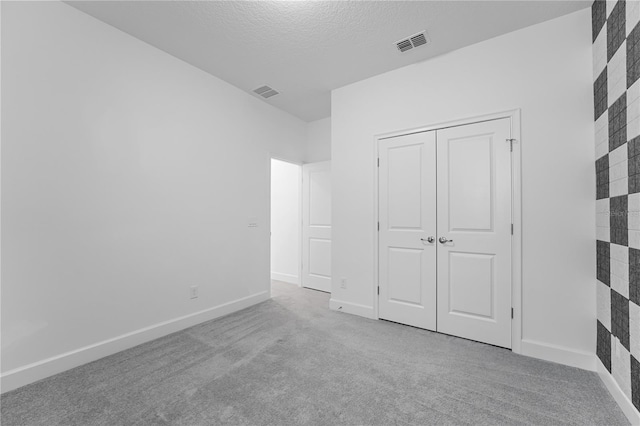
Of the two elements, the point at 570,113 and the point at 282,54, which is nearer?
the point at 570,113

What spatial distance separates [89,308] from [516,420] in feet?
10.6

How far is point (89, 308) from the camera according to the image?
2281 millimetres

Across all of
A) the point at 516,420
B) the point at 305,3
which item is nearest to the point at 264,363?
the point at 516,420

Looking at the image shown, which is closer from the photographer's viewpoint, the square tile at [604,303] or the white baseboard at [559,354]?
the square tile at [604,303]

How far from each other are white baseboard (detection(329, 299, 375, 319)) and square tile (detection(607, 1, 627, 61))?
3.00 metres

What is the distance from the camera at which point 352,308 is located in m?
3.39

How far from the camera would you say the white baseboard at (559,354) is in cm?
211

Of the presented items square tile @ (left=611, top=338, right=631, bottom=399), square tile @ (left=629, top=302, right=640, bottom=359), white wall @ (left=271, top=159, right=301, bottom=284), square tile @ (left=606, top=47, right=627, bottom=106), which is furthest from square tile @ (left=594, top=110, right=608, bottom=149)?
white wall @ (left=271, top=159, right=301, bottom=284)

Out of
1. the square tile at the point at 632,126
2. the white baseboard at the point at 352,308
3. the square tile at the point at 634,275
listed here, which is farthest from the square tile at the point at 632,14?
the white baseboard at the point at 352,308

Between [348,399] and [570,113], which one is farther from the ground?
[570,113]

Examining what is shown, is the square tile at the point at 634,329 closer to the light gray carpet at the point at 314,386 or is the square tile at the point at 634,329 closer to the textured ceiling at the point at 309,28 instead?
the light gray carpet at the point at 314,386

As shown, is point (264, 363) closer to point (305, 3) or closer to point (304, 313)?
point (304, 313)

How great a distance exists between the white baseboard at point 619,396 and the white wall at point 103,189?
137 inches

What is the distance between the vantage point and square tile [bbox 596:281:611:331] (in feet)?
6.17
